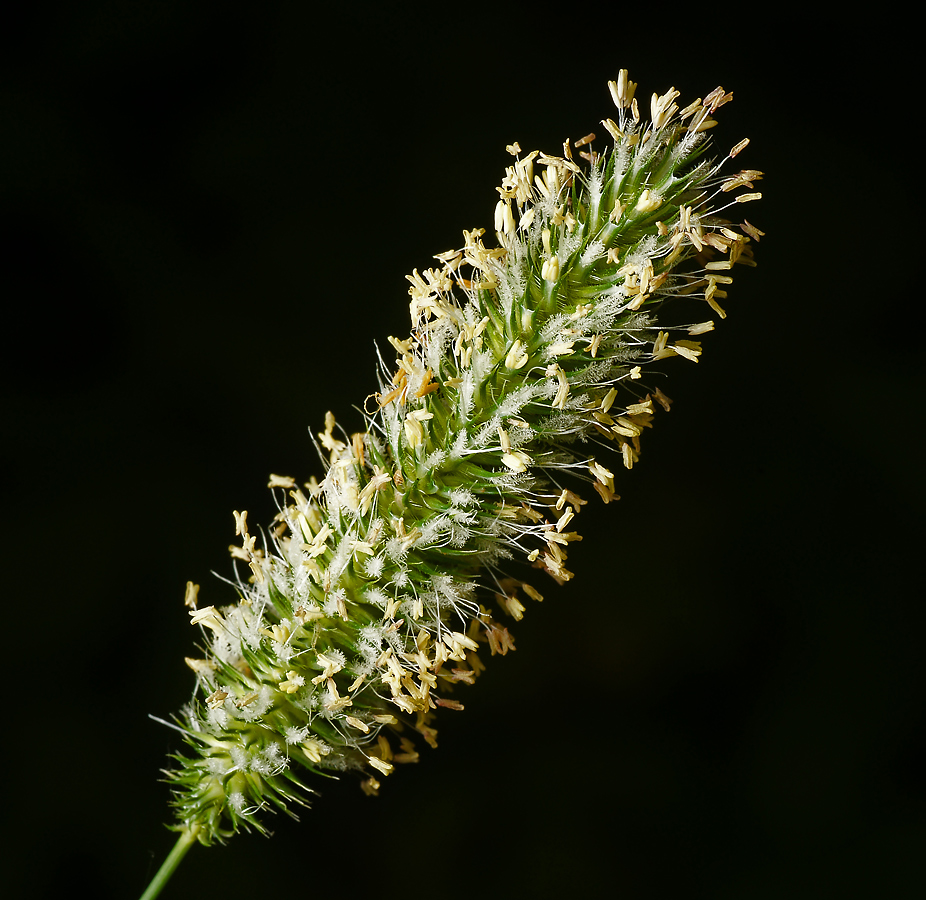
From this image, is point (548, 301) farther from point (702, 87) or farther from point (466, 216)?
point (702, 87)

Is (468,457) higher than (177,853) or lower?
higher

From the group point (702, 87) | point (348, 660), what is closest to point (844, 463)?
point (702, 87)

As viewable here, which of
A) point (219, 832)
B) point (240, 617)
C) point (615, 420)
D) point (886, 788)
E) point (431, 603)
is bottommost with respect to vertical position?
point (219, 832)

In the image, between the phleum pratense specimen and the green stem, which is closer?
the phleum pratense specimen

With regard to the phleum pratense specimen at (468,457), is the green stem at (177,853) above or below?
below

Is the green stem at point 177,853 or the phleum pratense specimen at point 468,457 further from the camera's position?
the green stem at point 177,853

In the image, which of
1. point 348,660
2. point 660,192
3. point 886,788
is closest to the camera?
point 660,192

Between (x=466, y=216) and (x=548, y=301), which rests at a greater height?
(x=466, y=216)

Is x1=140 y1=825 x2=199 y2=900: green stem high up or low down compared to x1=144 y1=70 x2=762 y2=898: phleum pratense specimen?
down
